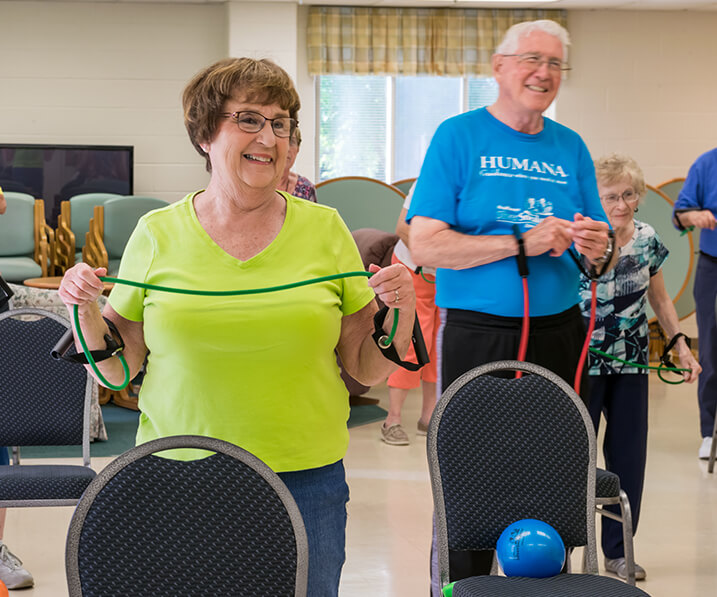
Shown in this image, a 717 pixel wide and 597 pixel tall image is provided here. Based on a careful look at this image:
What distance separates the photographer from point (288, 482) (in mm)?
1562

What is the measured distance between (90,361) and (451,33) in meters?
7.20

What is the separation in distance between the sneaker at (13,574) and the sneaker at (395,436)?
2.16m

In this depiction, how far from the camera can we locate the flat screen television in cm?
773

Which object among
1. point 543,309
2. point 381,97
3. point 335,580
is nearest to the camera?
point 335,580

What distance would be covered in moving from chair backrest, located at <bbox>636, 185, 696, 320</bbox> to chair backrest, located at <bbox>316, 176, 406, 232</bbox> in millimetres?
1792

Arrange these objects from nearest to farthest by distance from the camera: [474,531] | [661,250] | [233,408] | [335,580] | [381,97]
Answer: [233,408]
[335,580]
[474,531]
[661,250]
[381,97]

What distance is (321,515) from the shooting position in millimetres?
1593

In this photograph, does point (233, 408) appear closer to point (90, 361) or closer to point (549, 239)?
point (90, 361)

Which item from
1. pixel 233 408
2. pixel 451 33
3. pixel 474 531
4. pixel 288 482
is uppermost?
pixel 451 33

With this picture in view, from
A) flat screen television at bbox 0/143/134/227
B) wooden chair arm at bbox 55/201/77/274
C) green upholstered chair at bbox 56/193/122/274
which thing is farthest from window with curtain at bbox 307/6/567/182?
wooden chair arm at bbox 55/201/77/274

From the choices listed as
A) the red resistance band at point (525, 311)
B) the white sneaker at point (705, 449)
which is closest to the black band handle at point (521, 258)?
the red resistance band at point (525, 311)

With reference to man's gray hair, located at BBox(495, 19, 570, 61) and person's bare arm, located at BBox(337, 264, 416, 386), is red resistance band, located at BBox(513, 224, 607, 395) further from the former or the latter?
person's bare arm, located at BBox(337, 264, 416, 386)

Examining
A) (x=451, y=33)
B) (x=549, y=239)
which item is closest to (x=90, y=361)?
(x=549, y=239)

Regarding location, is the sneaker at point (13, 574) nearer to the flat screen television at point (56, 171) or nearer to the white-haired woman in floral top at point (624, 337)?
the white-haired woman in floral top at point (624, 337)
